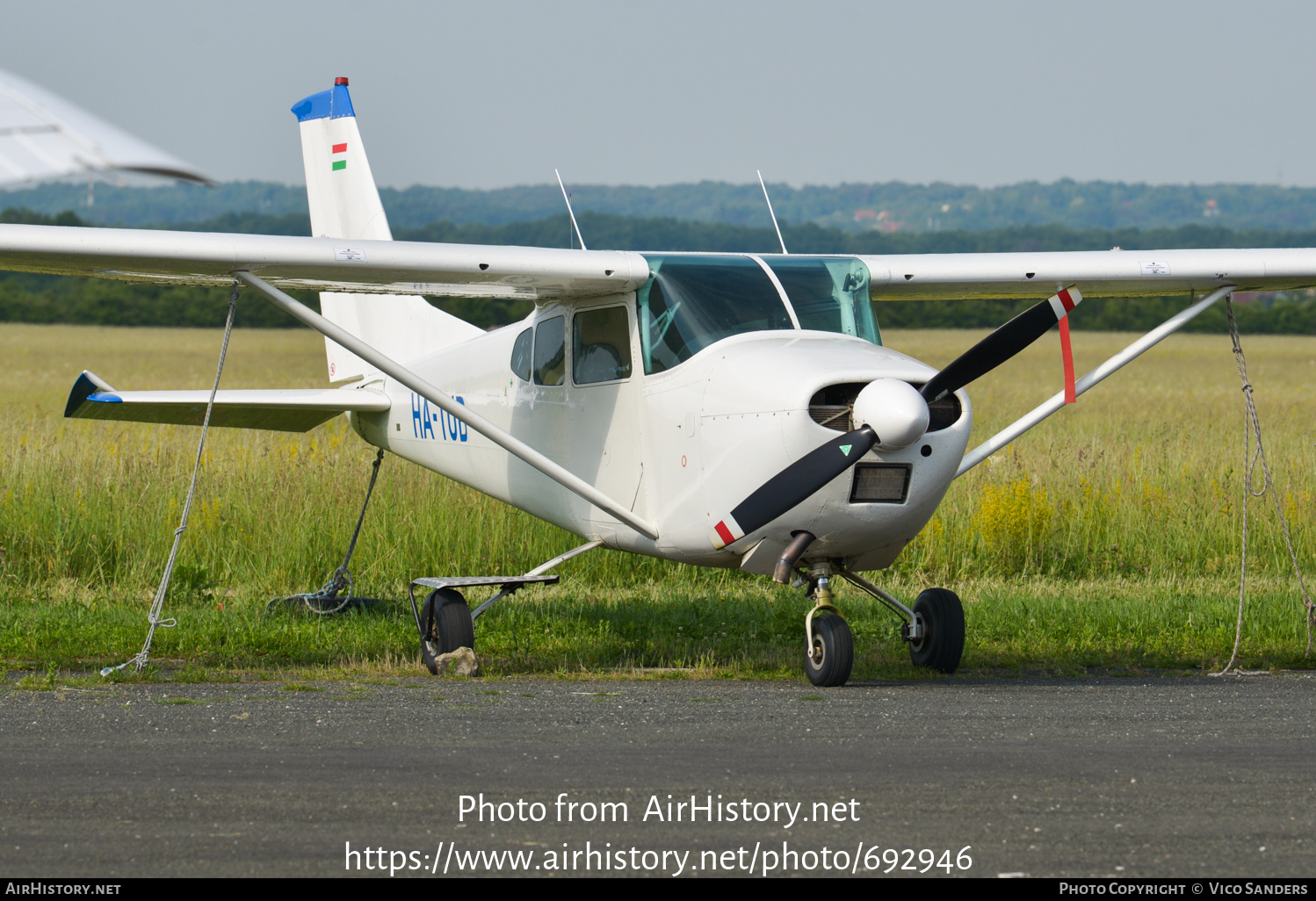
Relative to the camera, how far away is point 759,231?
12769 centimetres

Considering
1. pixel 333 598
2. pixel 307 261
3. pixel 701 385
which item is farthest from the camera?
pixel 333 598

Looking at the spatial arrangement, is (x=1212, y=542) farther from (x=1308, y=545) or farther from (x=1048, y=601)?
(x=1048, y=601)

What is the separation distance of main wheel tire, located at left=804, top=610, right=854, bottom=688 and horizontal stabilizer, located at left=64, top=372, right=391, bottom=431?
4555 millimetres

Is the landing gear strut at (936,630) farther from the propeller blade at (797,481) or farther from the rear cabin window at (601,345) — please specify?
the rear cabin window at (601,345)

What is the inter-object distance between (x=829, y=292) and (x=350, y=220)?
5323 millimetres

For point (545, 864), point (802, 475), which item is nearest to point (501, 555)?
point (802, 475)

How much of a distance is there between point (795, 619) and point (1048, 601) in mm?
2216

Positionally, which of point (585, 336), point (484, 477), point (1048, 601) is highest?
point (585, 336)

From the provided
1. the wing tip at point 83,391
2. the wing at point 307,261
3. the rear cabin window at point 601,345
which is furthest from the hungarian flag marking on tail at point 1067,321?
the wing tip at point 83,391

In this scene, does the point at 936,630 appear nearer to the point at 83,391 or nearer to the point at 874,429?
the point at 874,429

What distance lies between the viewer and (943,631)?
841 centimetres

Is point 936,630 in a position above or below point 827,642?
below

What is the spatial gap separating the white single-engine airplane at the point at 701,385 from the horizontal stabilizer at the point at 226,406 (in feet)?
0.08

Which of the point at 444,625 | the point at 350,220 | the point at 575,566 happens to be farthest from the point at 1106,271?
the point at 350,220
